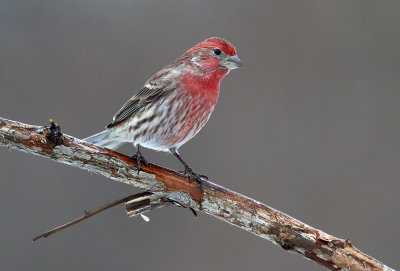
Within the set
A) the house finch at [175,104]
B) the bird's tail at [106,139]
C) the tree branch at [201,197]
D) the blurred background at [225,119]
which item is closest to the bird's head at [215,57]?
the house finch at [175,104]

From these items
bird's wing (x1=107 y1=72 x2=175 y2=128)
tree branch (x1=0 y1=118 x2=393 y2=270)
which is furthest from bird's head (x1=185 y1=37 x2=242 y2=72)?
tree branch (x1=0 y1=118 x2=393 y2=270)

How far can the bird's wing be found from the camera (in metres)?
3.38

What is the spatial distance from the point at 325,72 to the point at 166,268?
2580mm

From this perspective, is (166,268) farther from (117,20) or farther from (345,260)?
(117,20)

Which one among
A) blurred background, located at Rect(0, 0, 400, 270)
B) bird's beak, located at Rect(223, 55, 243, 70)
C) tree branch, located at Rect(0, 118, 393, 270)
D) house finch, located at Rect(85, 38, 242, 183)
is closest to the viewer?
tree branch, located at Rect(0, 118, 393, 270)

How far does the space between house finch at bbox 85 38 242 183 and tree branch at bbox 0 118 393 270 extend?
45cm

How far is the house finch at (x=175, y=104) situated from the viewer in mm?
3326

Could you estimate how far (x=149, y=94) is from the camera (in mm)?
3432

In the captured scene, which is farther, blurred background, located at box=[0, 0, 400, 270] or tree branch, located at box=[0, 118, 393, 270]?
blurred background, located at box=[0, 0, 400, 270]

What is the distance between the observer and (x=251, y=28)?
5.33m

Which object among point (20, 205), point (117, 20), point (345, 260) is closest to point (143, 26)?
point (117, 20)

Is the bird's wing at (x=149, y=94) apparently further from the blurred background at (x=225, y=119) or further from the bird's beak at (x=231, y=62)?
the blurred background at (x=225, y=119)

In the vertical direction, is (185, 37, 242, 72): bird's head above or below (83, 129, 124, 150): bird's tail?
above

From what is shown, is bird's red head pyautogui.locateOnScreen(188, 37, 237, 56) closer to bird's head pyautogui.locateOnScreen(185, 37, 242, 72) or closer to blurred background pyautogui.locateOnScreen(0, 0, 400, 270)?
bird's head pyautogui.locateOnScreen(185, 37, 242, 72)
